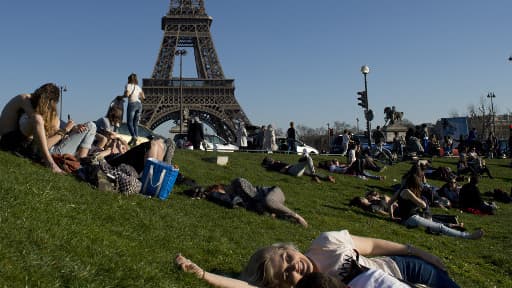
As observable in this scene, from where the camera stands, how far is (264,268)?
3699mm

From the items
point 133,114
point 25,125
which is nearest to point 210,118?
point 133,114

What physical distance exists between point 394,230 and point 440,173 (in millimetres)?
10656

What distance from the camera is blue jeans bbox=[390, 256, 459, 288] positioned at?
4.34 m

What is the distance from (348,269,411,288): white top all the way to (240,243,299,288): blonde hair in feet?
1.69

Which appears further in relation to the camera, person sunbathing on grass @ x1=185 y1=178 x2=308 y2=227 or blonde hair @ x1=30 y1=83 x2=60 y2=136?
person sunbathing on grass @ x1=185 y1=178 x2=308 y2=227

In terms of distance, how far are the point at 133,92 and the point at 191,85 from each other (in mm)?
45356

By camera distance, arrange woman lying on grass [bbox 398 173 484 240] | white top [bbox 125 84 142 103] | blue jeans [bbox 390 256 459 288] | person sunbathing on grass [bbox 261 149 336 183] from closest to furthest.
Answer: blue jeans [bbox 390 256 459 288]
woman lying on grass [bbox 398 173 484 240]
white top [bbox 125 84 142 103]
person sunbathing on grass [bbox 261 149 336 183]

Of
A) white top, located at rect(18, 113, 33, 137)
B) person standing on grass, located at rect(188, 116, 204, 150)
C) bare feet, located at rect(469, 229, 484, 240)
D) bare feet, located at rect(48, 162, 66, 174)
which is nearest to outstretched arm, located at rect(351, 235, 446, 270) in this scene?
bare feet, located at rect(48, 162, 66, 174)

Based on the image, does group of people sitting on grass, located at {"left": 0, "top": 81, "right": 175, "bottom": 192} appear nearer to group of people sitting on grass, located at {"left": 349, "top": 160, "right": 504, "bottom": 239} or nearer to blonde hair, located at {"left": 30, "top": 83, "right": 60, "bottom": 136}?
blonde hair, located at {"left": 30, "top": 83, "right": 60, "bottom": 136}

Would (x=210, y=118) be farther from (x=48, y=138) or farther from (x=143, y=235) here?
(x=143, y=235)

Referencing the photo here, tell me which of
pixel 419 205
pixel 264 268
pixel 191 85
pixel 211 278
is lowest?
pixel 419 205

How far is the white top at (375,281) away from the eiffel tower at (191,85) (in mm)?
49446

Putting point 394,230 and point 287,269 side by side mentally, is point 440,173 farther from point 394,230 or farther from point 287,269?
point 287,269

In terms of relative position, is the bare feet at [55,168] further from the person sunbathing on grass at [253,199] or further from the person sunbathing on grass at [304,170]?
the person sunbathing on grass at [304,170]
